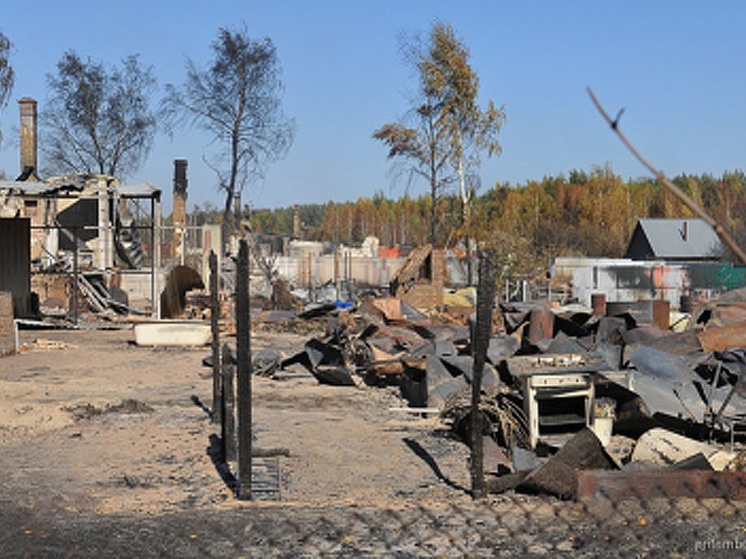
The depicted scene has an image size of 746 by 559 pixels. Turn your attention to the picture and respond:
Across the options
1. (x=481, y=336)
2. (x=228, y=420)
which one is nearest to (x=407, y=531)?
(x=481, y=336)

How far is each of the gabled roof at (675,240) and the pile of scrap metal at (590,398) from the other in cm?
3911

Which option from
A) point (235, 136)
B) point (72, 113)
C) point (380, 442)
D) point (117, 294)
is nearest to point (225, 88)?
point (235, 136)

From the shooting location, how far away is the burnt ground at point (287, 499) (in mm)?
6000

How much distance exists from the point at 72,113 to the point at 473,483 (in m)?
38.0

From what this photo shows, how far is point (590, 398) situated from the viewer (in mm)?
9500

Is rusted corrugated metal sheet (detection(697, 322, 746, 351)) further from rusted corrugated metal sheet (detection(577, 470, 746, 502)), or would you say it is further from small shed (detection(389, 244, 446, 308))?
small shed (detection(389, 244, 446, 308))

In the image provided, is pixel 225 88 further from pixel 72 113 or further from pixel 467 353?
pixel 467 353

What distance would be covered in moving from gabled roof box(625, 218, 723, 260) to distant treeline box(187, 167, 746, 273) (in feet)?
5.01

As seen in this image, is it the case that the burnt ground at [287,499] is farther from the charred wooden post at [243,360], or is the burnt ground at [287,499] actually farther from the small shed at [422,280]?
the small shed at [422,280]

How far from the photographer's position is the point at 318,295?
32906 mm

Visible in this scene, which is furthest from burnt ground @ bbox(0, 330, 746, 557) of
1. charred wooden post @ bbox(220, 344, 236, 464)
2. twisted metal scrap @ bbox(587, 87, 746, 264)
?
twisted metal scrap @ bbox(587, 87, 746, 264)

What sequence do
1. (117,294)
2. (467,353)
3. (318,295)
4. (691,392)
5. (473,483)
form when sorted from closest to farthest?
(473,483)
(691,392)
(467,353)
(117,294)
(318,295)

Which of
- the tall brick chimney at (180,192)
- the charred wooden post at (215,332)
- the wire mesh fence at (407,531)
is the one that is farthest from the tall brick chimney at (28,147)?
the wire mesh fence at (407,531)

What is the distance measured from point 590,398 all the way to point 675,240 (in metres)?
48.4
